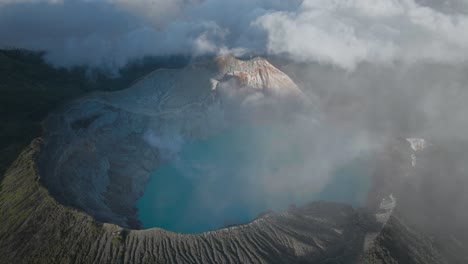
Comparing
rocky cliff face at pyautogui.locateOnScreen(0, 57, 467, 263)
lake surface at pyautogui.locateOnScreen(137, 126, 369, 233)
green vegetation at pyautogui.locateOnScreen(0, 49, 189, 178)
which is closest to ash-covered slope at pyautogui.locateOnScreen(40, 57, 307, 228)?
rocky cliff face at pyautogui.locateOnScreen(0, 57, 467, 263)

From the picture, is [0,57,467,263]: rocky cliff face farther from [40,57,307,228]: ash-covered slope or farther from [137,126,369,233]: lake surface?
[137,126,369,233]: lake surface

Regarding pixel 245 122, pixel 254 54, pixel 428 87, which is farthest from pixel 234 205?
pixel 428 87

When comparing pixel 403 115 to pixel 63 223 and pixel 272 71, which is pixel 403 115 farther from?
pixel 63 223

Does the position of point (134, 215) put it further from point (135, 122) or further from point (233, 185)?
point (135, 122)

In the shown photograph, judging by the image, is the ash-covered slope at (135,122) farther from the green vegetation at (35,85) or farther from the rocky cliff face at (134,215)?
the green vegetation at (35,85)

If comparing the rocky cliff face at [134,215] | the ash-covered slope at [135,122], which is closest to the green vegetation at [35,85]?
the rocky cliff face at [134,215]

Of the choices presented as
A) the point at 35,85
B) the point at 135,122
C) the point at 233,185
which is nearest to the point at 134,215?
the point at 233,185
